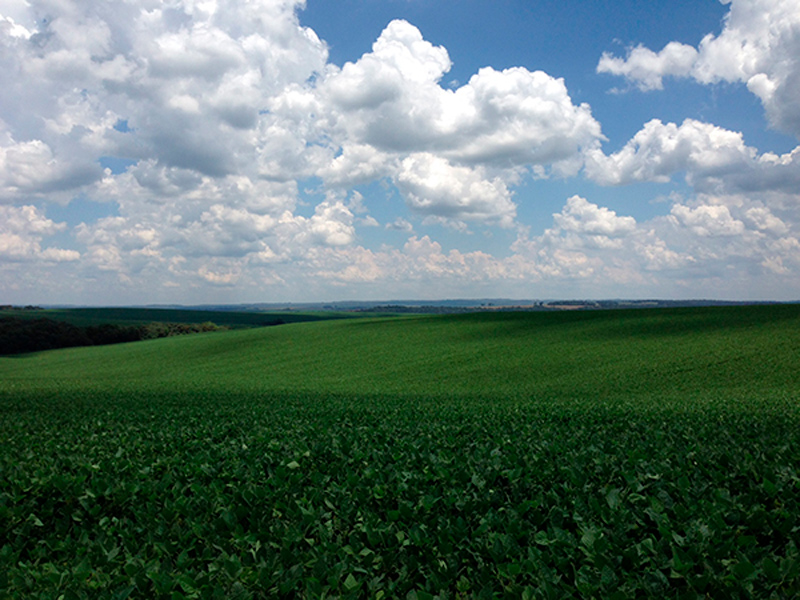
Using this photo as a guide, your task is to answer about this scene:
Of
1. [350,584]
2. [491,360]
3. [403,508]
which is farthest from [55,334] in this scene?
[350,584]

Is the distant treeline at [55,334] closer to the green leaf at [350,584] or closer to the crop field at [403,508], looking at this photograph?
the crop field at [403,508]

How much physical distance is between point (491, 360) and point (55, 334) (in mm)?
84419

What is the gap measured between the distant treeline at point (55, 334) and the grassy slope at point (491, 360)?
66.7ft

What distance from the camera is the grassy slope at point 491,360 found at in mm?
30125

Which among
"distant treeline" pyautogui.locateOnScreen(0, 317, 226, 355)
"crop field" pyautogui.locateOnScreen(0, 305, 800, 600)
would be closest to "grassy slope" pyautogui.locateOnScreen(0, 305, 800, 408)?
"crop field" pyautogui.locateOnScreen(0, 305, 800, 600)

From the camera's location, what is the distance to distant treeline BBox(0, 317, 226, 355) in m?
82.5

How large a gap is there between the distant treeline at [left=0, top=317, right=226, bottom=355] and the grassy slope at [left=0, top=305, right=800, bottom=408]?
66.7 feet

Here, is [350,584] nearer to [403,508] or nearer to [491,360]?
[403,508]

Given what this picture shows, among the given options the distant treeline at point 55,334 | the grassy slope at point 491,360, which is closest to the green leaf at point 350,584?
the grassy slope at point 491,360

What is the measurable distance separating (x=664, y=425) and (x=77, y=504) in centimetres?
1145

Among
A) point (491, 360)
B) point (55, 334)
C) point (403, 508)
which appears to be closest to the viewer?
point (403, 508)

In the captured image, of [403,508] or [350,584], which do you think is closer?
[350,584]

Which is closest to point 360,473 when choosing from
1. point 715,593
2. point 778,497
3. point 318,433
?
point 318,433

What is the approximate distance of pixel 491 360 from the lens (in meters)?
43.1
